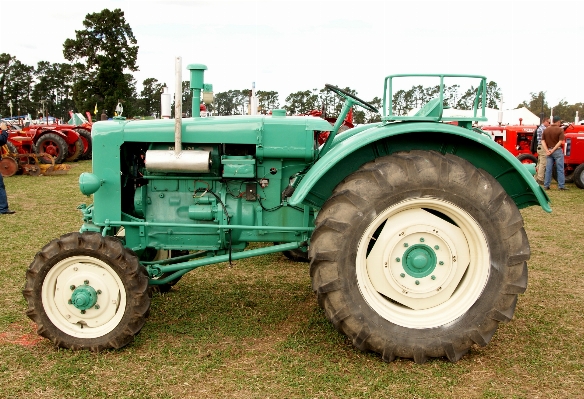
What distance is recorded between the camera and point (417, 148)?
355cm

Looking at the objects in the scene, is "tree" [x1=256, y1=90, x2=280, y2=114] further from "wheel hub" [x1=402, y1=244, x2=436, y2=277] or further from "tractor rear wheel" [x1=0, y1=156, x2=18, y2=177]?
"tractor rear wheel" [x1=0, y1=156, x2=18, y2=177]

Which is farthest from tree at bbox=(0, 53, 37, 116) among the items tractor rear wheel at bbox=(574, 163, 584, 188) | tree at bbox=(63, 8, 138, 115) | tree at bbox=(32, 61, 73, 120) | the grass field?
the grass field

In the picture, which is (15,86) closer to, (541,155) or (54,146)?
(54,146)

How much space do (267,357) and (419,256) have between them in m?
1.14

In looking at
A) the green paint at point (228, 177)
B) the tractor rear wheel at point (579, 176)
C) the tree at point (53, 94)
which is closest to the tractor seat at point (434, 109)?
the green paint at point (228, 177)

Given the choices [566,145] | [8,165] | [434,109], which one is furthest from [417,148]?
[8,165]

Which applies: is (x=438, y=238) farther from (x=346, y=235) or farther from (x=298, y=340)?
(x=298, y=340)

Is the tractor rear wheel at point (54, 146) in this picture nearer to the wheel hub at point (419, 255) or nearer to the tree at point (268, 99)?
the tree at point (268, 99)

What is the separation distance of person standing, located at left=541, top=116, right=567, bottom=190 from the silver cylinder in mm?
10824

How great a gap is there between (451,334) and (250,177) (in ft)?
5.32

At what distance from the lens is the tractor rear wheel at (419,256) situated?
3.27 meters

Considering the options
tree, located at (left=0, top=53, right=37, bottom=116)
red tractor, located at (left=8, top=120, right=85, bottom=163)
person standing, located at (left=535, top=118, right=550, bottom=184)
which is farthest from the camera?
tree, located at (left=0, top=53, right=37, bottom=116)

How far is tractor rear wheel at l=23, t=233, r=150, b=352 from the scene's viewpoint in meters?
3.45

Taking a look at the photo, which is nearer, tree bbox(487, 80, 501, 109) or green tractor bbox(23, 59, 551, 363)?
green tractor bbox(23, 59, 551, 363)
